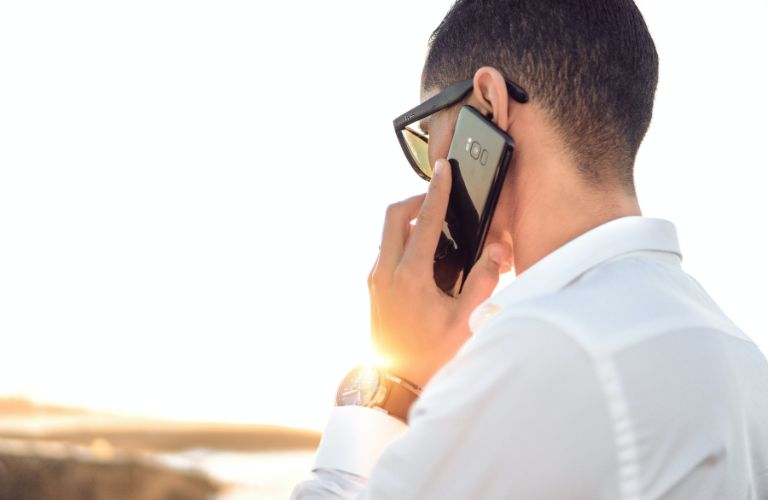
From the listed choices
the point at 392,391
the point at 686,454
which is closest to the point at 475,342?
the point at 686,454

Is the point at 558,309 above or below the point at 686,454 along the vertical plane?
above

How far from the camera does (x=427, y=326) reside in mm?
1963

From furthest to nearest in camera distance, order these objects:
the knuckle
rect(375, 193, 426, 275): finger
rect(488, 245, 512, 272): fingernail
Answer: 1. the knuckle
2. rect(375, 193, 426, 275): finger
3. rect(488, 245, 512, 272): fingernail

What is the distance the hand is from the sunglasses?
180mm

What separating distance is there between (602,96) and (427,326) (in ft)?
2.55

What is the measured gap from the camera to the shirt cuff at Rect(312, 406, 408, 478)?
1.90m

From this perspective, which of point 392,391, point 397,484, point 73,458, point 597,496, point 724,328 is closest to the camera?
point 597,496

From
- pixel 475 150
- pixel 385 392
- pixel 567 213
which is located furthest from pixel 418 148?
pixel 385 392

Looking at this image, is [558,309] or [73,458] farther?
[73,458]

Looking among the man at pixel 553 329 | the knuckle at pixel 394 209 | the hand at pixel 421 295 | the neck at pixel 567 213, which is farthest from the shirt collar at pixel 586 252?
the knuckle at pixel 394 209

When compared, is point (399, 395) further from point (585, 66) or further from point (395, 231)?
point (585, 66)

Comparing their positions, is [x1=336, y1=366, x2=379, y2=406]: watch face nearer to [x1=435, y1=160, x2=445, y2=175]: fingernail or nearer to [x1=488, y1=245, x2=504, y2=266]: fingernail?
[x1=488, y1=245, x2=504, y2=266]: fingernail

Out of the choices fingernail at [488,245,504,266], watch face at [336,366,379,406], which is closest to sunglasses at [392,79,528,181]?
fingernail at [488,245,504,266]

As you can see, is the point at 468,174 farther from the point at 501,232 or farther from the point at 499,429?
the point at 499,429
